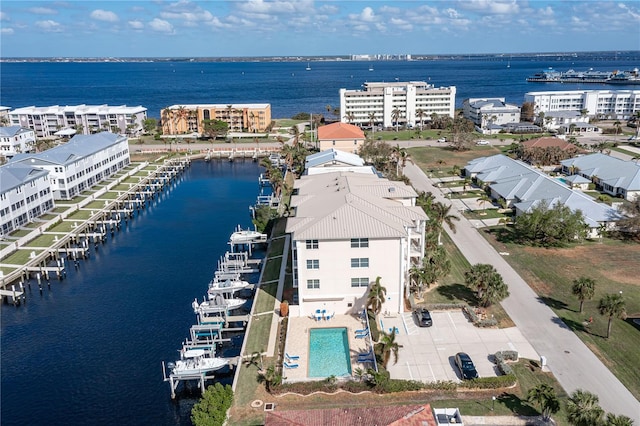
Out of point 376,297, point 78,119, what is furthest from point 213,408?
point 78,119

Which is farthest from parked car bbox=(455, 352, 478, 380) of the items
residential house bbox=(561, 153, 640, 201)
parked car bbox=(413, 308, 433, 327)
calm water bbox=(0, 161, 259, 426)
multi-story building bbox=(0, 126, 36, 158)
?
multi-story building bbox=(0, 126, 36, 158)

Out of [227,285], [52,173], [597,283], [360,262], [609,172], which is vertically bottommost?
[227,285]

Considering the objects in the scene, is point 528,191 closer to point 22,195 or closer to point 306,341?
point 306,341

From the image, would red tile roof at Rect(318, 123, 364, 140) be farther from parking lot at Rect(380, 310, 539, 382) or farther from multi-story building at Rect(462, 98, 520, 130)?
parking lot at Rect(380, 310, 539, 382)

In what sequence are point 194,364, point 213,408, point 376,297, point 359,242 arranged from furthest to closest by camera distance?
point 359,242, point 376,297, point 194,364, point 213,408

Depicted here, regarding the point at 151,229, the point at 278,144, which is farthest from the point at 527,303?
the point at 278,144

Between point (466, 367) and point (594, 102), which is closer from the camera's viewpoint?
point (466, 367)
